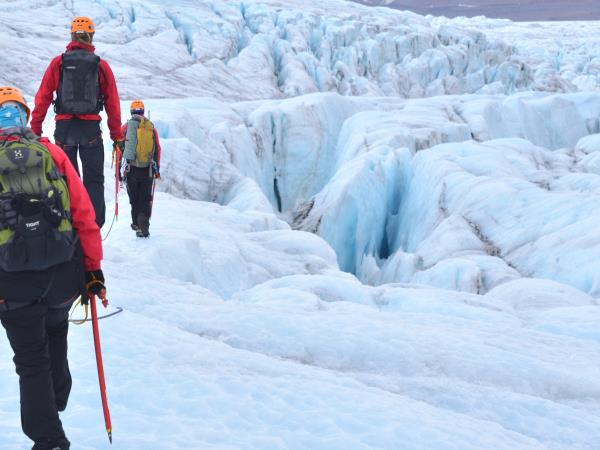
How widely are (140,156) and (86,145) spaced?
1.74 m

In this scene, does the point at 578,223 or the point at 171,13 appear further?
the point at 171,13

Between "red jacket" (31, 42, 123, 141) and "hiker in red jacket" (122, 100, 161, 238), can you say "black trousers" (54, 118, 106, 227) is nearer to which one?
"red jacket" (31, 42, 123, 141)

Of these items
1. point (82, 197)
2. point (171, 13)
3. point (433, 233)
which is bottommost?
point (433, 233)

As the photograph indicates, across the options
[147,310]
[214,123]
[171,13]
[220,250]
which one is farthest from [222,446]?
[171,13]

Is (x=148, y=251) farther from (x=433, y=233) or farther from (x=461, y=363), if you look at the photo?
(x=433, y=233)

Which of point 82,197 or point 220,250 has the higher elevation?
point 82,197

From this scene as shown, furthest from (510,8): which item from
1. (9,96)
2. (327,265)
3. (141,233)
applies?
(9,96)

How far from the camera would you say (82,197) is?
2.89 metres

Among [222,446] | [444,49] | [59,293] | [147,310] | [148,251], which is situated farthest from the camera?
[444,49]

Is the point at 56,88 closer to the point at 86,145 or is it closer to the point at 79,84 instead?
the point at 79,84

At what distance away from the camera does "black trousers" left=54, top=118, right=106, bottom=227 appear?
552cm

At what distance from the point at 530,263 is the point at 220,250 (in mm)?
8475

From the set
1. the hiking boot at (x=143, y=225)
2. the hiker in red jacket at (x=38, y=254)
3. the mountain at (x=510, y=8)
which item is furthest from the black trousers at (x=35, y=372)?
the mountain at (x=510, y=8)

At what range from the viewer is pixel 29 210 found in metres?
2.58
